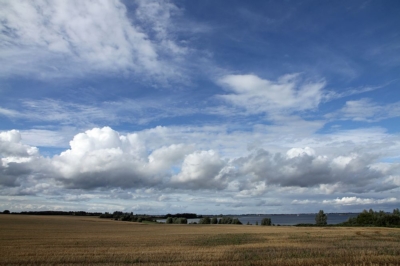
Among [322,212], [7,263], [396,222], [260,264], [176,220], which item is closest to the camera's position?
[260,264]

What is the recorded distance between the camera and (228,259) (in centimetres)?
2319

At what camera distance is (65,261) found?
23250mm

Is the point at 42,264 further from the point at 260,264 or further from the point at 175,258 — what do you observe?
the point at 260,264

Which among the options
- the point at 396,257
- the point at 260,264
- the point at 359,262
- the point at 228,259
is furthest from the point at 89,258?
the point at 396,257

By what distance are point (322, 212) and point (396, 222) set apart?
37503 mm

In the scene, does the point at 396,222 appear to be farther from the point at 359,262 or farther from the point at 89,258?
the point at 89,258

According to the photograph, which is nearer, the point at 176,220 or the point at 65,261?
the point at 65,261

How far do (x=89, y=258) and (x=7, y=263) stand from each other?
17.3 ft

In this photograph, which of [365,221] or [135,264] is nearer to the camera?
[135,264]

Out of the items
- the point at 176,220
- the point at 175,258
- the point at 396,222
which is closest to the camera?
the point at 175,258

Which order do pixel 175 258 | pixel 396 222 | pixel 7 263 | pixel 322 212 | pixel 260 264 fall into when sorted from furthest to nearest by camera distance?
pixel 322 212 → pixel 396 222 → pixel 175 258 → pixel 7 263 → pixel 260 264

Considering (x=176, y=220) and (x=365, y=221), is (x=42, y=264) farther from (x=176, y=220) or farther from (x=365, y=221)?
(x=176, y=220)

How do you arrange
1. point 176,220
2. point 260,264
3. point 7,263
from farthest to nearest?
point 176,220
point 7,263
point 260,264

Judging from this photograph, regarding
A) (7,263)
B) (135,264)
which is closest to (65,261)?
(7,263)
